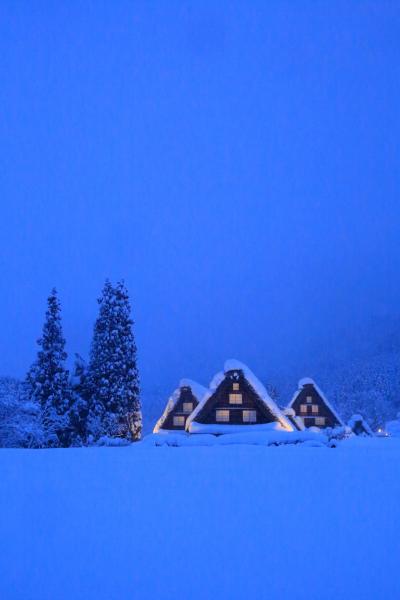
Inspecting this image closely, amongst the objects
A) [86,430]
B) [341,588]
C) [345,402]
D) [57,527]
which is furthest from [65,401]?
[345,402]

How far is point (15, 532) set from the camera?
551 centimetres

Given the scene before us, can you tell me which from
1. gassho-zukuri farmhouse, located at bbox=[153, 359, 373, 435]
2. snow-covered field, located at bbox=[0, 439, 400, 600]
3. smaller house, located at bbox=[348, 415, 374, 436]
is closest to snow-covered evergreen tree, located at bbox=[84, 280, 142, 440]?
gassho-zukuri farmhouse, located at bbox=[153, 359, 373, 435]

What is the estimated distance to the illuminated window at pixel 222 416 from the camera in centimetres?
2553

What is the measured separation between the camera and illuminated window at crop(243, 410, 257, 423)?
2531 cm

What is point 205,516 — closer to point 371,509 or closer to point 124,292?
point 371,509

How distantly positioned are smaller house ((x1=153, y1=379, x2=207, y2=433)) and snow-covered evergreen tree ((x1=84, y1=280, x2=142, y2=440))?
3.68 m

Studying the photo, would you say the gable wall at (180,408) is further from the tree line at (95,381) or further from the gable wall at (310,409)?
the gable wall at (310,409)

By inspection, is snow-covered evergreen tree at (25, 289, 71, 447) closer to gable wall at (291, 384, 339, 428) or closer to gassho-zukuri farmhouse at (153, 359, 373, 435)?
gassho-zukuri farmhouse at (153, 359, 373, 435)

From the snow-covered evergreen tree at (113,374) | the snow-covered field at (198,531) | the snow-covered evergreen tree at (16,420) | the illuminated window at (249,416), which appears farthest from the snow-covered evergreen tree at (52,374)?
the snow-covered field at (198,531)

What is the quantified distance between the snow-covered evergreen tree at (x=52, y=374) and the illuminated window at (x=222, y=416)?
8907mm

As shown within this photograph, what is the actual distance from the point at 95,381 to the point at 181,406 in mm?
7069

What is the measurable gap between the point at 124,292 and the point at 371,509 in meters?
27.5

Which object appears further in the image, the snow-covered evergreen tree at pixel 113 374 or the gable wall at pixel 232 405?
the snow-covered evergreen tree at pixel 113 374

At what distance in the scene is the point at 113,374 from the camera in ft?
99.5
